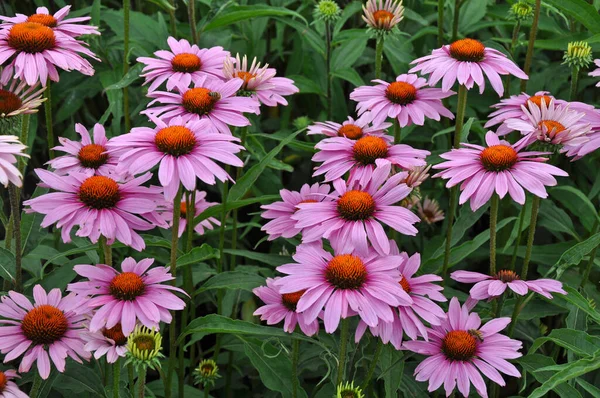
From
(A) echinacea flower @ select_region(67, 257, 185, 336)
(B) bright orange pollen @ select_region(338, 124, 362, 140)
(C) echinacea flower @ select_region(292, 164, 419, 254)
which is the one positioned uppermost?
(C) echinacea flower @ select_region(292, 164, 419, 254)

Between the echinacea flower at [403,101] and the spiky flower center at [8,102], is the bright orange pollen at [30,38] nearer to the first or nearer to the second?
the spiky flower center at [8,102]

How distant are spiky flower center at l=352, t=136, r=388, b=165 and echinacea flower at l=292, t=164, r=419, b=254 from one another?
0.10m

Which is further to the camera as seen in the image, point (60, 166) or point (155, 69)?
point (155, 69)

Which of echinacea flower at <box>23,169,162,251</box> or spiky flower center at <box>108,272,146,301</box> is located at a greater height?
echinacea flower at <box>23,169,162,251</box>

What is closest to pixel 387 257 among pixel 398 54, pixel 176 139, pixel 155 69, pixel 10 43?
pixel 176 139

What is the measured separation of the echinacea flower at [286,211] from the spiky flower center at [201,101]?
0.66 feet

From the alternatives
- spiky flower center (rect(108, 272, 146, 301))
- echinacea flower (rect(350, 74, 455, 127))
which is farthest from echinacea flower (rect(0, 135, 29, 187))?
echinacea flower (rect(350, 74, 455, 127))

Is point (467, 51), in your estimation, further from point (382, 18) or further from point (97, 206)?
point (97, 206)

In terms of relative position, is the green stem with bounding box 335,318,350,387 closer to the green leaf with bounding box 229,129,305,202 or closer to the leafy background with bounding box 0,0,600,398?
the leafy background with bounding box 0,0,600,398

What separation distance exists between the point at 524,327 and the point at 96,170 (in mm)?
907

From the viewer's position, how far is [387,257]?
47.9 inches

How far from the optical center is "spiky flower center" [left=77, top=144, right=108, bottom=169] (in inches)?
55.8

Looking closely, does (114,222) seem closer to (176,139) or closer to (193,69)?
(176,139)

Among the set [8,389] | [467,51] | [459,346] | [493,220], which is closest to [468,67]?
[467,51]
